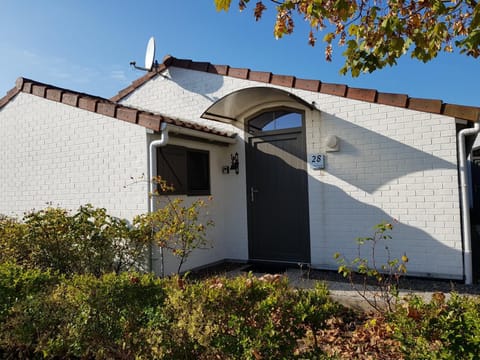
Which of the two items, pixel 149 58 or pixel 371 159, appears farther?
pixel 149 58

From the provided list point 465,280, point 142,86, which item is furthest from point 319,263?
point 142,86

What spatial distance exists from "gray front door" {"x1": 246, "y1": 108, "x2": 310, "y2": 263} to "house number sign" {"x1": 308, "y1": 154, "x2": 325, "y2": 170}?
7.7 inches

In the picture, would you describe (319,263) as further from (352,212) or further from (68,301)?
(68,301)

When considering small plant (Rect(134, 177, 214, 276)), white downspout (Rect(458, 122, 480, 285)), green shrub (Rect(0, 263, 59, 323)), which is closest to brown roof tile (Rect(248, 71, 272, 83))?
small plant (Rect(134, 177, 214, 276))

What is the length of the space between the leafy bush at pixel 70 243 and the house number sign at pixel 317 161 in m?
3.63

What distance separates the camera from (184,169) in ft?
23.0

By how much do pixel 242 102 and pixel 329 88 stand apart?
6.02ft

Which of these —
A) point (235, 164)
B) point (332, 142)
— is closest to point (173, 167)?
point (235, 164)

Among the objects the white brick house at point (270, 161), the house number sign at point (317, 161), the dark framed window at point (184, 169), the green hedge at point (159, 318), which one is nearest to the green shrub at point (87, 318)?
the green hedge at point (159, 318)

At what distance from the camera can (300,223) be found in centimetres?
720

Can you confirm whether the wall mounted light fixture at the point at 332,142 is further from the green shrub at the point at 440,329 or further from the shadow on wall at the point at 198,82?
the green shrub at the point at 440,329

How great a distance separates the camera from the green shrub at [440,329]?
2.08 metres

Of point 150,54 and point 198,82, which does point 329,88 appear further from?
point 150,54

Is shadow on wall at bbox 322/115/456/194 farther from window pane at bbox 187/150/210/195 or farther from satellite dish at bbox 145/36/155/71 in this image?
satellite dish at bbox 145/36/155/71
